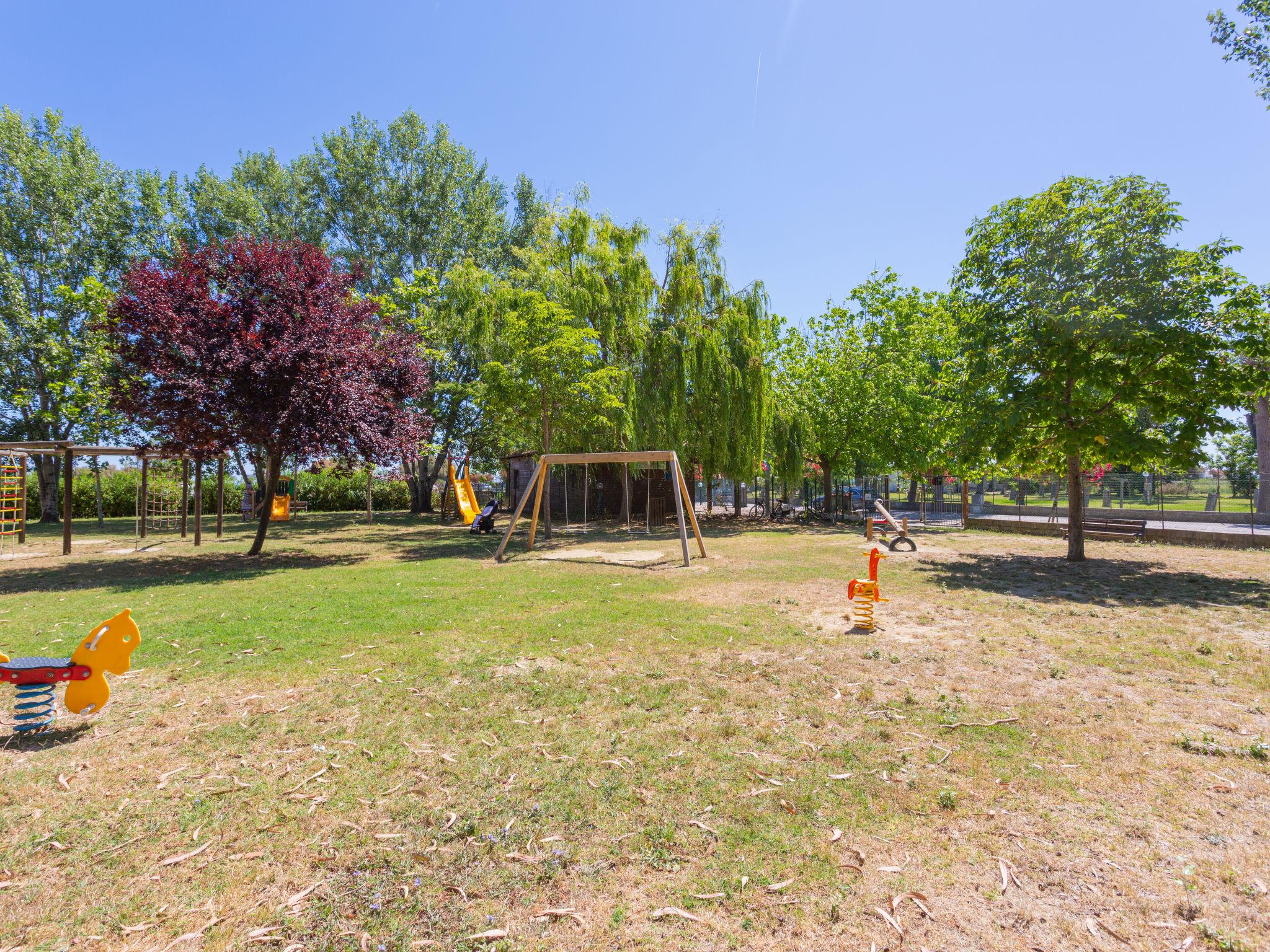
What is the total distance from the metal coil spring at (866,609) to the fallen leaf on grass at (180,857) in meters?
6.11

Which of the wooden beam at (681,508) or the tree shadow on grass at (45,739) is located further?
the wooden beam at (681,508)

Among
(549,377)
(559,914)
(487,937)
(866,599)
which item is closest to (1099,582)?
(866,599)

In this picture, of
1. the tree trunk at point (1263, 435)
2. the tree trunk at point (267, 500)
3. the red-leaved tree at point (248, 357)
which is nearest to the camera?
the red-leaved tree at point (248, 357)

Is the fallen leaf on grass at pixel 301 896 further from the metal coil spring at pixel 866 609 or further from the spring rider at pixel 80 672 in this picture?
the metal coil spring at pixel 866 609

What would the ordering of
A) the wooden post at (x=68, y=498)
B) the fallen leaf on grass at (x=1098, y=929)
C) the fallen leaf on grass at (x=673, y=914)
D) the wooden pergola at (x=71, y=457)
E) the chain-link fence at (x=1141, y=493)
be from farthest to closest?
the chain-link fence at (x=1141, y=493)
the wooden post at (x=68, y=498)
the wooden pergola at (x=71, y=457)
the fallen leaf on grass at (x=673, y=914)
the fallen leaf on grass at (x=1098, y=929)

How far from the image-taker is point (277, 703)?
186 inches

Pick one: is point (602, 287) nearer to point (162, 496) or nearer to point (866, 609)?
point (866, 609)

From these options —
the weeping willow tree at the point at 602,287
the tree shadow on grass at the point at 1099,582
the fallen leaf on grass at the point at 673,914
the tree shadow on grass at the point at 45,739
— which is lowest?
the fallen leaf on grass at the point at 673,914

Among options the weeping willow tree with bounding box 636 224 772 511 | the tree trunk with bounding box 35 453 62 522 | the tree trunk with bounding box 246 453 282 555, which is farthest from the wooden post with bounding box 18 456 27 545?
the weeping willow tree with bounding box 636 224 772 511

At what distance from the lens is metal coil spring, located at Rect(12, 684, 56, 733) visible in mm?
4090

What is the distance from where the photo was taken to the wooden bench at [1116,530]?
54.0ft

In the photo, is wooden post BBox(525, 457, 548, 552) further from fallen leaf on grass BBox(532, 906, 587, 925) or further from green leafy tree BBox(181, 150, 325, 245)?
green leafy tree BBox(181, 150, 325, 245)

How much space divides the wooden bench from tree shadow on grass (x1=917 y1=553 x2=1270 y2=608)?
13.9ft

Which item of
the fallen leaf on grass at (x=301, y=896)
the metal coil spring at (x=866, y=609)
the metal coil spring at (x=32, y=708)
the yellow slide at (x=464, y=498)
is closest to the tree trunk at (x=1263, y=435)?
the metal coil spring at (x=866, y=609)
